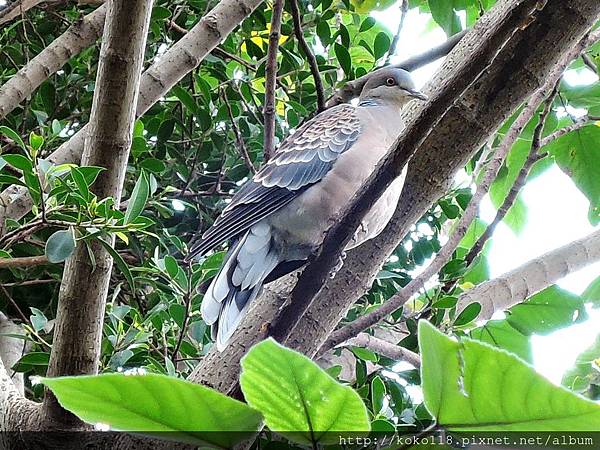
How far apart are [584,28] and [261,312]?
0.55m

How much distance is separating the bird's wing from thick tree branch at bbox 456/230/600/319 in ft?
1.29

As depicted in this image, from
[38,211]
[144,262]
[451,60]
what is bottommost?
[144,262]

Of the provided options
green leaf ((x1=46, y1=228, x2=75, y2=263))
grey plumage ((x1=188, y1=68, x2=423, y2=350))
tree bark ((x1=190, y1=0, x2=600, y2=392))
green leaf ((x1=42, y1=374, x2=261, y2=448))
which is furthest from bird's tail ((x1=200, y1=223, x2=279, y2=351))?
green leaf ((x1=42, y1=374, x2=261, y2=448))

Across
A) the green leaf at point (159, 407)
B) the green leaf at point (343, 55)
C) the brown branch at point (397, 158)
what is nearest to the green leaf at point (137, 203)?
the brown branch at point (397, 158)

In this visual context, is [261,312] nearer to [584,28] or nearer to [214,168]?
[584,28]

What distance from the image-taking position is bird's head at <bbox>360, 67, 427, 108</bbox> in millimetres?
1734

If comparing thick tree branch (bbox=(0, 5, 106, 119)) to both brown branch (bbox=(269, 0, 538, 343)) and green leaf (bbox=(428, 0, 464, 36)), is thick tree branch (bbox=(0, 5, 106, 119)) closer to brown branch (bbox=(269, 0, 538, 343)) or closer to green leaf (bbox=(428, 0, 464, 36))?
green leaf (bbox=(428, 0, 464, 36))

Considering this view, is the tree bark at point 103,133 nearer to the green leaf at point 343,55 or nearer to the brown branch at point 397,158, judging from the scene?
the brown branch at point 397,158

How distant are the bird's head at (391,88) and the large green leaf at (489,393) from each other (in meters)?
1.46

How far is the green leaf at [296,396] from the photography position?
307mm

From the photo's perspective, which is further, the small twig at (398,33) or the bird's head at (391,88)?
the bird's head at (391,88)

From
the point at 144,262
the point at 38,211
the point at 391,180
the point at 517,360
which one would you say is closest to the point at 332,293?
the point at 391,180

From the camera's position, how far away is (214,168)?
65.5 inches

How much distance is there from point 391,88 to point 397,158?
112 centimetres
